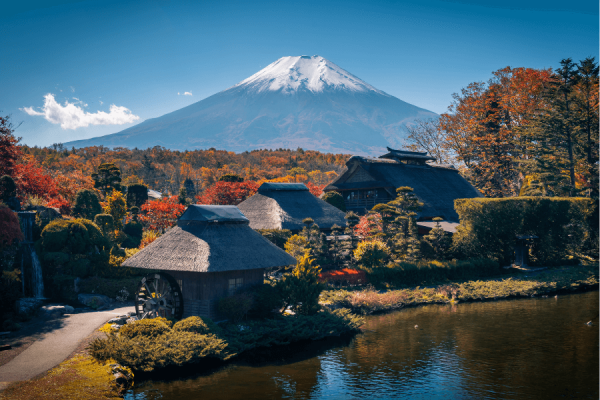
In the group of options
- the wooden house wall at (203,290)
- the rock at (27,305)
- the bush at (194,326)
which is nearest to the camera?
the bush at (194,326)

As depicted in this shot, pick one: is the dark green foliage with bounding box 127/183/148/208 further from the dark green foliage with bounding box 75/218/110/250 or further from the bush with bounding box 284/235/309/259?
the bush with bounding box 284/235/309/259

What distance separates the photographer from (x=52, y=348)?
15852 mm

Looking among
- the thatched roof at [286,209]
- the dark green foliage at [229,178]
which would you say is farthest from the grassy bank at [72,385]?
the dark green foliage at [229,178]

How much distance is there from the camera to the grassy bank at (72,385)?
474 inches

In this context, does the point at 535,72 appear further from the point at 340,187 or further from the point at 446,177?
the point at 340,187

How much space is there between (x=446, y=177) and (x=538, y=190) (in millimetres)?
10892

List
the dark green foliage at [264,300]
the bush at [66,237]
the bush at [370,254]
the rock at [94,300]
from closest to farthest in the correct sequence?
the dark green foliage at [264,300] < the rock at [94,300] < the bush at [66,237] < the bush at [370,254]

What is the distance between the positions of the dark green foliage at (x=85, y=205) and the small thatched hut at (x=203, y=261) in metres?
15.4

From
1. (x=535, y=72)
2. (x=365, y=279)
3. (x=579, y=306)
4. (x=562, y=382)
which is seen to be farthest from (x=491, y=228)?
(x=535, y=72)

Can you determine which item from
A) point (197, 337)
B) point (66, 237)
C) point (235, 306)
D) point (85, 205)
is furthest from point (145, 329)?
point (85, 205)

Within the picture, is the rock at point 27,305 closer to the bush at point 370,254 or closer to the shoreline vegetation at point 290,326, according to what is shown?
the shoreline vegetation at point 290,326

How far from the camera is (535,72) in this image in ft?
160

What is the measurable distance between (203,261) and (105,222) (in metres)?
16.0

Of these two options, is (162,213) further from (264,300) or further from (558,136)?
(558,136)
